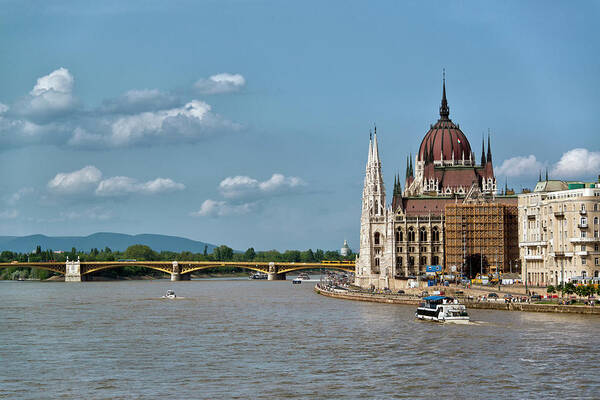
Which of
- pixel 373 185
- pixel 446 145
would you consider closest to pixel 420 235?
pixel 373 185

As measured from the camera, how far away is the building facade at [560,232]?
4156 inches

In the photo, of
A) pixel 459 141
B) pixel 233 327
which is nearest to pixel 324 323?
pixel 233 327

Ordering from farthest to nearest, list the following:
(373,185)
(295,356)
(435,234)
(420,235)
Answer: (373,185) → (435,234) → (420,235) → (295,356)

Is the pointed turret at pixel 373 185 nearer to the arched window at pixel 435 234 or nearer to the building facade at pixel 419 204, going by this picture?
the building facade at pixel 419 204

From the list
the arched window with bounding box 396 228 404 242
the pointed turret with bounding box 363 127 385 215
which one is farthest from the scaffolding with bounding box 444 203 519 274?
the pointed turret with bounding box 363 127 385 215

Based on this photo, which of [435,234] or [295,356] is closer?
[295,356]

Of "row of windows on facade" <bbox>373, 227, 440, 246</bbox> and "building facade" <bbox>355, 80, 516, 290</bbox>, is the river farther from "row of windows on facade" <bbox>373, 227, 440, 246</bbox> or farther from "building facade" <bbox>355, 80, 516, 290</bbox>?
"row of windows on facade" <bbox>373, 227, 440, 246</bbox>

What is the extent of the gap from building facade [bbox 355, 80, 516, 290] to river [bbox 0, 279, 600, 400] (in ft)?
233

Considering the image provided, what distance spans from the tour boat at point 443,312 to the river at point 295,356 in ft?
4.47

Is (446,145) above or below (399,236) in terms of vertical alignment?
above

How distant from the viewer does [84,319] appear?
289 ft

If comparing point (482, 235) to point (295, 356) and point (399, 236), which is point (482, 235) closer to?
point (399, 236)

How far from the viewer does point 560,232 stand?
357 feet

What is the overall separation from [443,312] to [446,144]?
118 metres
